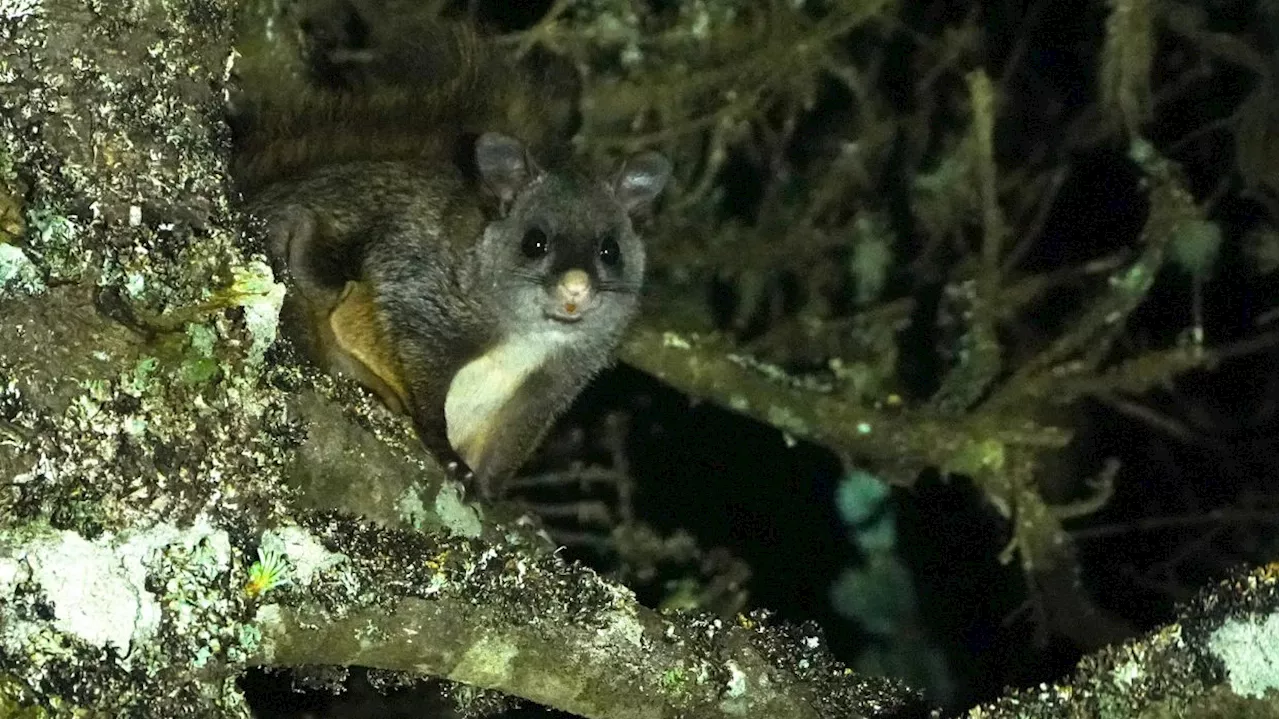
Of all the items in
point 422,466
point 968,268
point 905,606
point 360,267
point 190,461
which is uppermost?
point 968,268

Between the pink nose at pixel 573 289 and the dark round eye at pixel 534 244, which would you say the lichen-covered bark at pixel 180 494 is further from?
the dark round eye at pixel 534 244

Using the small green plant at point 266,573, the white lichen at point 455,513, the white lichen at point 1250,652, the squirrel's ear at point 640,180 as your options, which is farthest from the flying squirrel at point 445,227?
the white lichen at point 1250,652

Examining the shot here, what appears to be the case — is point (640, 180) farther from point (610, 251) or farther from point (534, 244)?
point (534, 244)

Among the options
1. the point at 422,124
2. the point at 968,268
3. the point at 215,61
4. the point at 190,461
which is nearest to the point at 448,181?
the point at 422,124

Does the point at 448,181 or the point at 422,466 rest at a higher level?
the point at 448,181

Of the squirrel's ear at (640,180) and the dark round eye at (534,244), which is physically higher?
the squirrel's ear at (640,180)

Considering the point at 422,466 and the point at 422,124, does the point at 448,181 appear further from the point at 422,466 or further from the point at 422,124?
the point at 422,466

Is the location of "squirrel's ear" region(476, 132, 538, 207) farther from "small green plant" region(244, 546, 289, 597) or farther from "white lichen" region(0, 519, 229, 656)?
"white lichen" region(0, 519, 229, 656)
